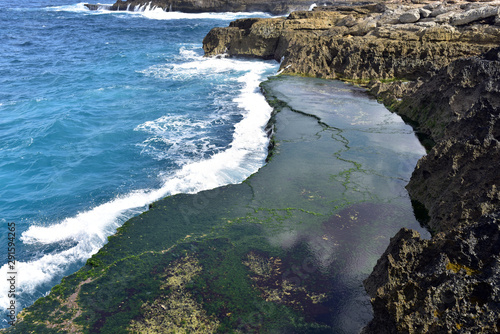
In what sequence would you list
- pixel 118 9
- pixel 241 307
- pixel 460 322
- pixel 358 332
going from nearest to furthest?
pixel 460 322, pixel 358 332, pixel 241 307, pixel 118 9

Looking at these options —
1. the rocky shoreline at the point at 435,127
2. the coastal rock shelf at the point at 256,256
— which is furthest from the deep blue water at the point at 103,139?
the rocky shoreline at the point at 435,127

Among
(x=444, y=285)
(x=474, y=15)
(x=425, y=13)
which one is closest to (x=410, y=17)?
(x=425, y=13)

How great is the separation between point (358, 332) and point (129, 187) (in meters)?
6.65

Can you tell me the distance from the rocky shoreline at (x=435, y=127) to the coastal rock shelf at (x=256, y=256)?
0.64 meters

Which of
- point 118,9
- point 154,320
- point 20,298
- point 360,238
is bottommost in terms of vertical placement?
point 20,298

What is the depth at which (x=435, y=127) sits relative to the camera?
9938 mm

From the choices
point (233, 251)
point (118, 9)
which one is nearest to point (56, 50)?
point (233, 251)

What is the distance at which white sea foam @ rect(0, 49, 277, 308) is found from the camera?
622cm

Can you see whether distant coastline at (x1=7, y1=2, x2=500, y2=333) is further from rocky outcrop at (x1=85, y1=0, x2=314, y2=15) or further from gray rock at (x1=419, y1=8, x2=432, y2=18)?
rocky outcrop at (x1=85, y1=0, x2=314, y2=15)

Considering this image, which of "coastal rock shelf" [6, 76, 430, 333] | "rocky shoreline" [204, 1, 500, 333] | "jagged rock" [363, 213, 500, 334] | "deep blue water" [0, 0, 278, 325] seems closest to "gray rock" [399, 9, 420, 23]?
"rocky shoreline" [204, 1, 500, 333]

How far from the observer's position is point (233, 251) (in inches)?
222

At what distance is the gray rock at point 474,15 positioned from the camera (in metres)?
16.4

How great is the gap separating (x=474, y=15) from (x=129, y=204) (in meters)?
17.5

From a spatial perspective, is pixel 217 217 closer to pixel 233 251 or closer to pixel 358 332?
pixel 233 251
